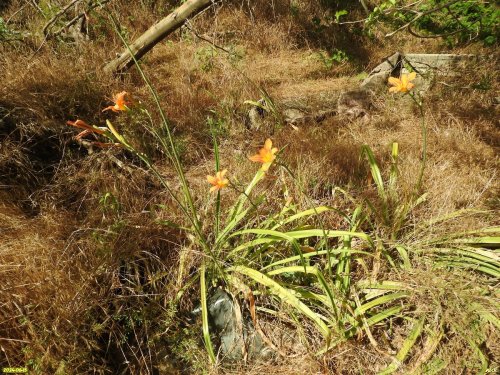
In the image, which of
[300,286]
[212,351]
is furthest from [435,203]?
[212,351]

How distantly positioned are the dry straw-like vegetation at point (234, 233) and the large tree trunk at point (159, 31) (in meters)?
0.11

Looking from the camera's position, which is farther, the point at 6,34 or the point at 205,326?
the point at 6,34

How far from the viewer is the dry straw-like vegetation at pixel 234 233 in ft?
4.99

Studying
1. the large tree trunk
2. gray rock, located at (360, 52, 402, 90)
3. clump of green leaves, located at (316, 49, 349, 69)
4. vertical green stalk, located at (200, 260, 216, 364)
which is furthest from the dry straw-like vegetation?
clump of green leaves, located at (316, 49, 349, 69)

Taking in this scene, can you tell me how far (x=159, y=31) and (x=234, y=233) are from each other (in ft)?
7.29

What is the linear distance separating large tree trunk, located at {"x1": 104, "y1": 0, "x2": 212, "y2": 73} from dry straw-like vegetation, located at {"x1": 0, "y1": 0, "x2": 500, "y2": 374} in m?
0.11

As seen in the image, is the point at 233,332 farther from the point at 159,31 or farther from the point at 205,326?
the point at 159,31

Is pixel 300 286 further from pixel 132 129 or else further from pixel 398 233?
pixel 132 129

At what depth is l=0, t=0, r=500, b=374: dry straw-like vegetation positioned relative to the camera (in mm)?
1521

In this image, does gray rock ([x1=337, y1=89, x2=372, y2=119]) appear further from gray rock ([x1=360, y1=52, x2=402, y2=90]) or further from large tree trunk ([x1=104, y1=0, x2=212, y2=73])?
large tree trunk ([x1=104, y1=0, x2=212, y2=73])

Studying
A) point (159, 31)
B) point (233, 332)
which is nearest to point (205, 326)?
point (233, 332)

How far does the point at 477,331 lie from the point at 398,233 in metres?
0.65

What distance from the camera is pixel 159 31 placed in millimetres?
3104

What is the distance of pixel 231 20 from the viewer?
4.88m
